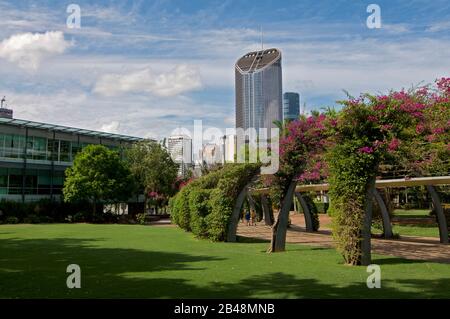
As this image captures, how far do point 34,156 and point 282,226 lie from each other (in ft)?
117

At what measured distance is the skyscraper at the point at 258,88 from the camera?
7119cm

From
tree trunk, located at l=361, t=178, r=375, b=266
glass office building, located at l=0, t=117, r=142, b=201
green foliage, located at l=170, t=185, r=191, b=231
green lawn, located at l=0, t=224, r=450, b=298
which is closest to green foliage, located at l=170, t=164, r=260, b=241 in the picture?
green foliage, located at l=170, t=185, r=191, b=231

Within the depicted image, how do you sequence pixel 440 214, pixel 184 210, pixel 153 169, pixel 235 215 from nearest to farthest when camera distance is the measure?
pixel 235 215, pixel 440 214, pixel 184 210, pixel 153 169

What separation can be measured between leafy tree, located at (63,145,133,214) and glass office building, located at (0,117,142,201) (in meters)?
5.47

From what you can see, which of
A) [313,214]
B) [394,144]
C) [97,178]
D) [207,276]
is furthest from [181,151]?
[207,276]

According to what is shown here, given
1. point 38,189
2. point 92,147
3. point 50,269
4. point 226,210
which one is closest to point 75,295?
point 50,269

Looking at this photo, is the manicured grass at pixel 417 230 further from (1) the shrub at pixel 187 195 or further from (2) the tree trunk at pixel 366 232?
(2) the tree trunk at pixel 366 232

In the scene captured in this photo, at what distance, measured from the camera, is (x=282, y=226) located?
16750 mm

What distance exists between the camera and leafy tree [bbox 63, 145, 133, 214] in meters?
39.7

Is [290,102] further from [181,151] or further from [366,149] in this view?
[366,149]

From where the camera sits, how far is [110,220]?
42.9m

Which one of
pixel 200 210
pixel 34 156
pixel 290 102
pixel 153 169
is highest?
pixel 290 102

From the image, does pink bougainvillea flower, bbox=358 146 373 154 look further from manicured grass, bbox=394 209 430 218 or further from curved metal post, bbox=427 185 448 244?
manicured grass, bbox=394 209 430 218

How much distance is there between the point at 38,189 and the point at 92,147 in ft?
28.8
